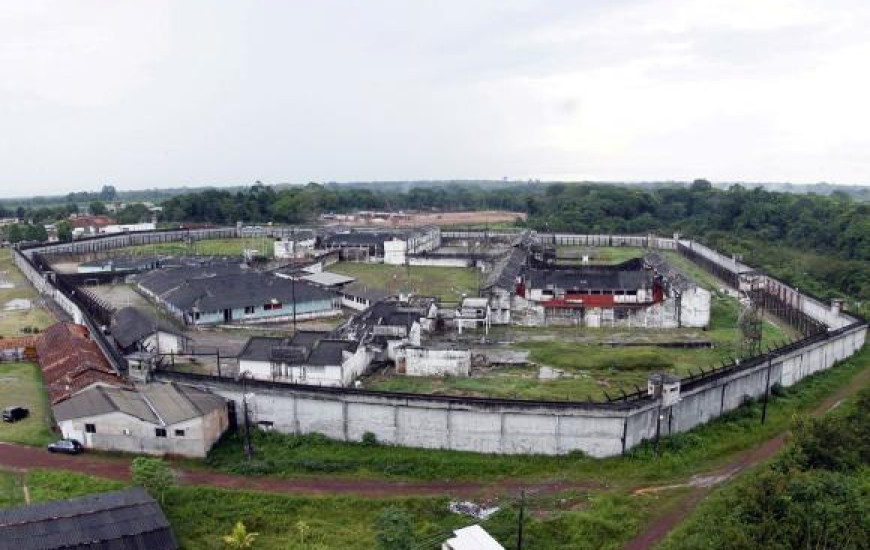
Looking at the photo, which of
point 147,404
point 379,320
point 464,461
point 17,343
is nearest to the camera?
point 464,461

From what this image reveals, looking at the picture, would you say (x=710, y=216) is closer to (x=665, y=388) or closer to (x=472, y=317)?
(x=472, y=317)

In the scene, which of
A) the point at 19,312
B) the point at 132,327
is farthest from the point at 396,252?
the point at 132,327

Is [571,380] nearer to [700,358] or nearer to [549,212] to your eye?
[700,358]

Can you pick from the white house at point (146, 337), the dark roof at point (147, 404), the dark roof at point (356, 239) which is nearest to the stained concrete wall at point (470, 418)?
the dark roof at point (147, 404)

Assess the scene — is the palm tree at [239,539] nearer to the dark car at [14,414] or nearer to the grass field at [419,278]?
the dark car at [14,414]

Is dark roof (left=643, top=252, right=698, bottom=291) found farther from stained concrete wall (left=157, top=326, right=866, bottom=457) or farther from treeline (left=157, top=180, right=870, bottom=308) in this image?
stained concrete wall (left=157, top=326, right=866, bottom=457)

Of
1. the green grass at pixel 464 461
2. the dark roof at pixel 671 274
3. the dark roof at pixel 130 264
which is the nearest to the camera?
the green grass at pixel 464 461

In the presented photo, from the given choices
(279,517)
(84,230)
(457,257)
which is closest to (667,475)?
(279,517)
